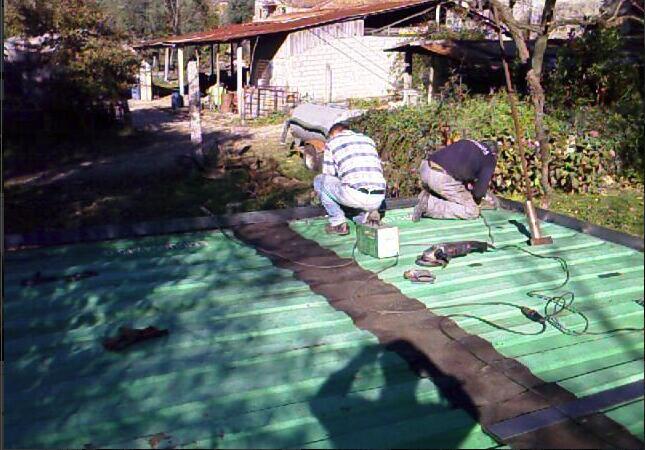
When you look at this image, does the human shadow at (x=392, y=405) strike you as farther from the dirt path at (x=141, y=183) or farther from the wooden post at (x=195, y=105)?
the wooden post at (x=195, y=105)

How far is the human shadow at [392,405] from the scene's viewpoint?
10.2ft

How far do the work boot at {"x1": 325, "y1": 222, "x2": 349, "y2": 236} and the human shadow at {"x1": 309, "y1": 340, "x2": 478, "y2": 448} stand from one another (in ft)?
9.40

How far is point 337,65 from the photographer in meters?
29.4

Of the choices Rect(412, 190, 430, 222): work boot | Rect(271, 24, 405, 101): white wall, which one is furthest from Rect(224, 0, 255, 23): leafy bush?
Rect(412, 190, 430, 222): work boot

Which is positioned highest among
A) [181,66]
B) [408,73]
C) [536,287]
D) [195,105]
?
[181,66]

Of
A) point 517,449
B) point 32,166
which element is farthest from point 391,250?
point 32,166

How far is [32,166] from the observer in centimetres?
1758

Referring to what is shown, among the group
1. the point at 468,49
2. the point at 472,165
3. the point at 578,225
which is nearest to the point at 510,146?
the point at 472,165

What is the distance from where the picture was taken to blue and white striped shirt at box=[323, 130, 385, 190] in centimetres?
675

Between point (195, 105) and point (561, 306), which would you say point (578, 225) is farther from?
point (195, 105)

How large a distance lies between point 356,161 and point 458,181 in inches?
48.7

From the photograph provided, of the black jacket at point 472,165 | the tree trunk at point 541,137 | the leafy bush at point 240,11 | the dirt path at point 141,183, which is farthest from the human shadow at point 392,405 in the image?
the leafy bush at point 240,11

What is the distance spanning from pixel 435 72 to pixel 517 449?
23.2 m

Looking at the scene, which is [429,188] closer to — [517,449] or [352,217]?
[352,217]
